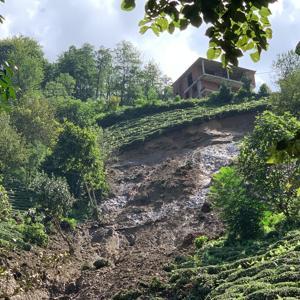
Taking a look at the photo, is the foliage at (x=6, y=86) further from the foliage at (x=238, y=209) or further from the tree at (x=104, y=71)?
the tree at (x=104, y=71)

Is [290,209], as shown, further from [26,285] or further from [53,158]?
[53,158]

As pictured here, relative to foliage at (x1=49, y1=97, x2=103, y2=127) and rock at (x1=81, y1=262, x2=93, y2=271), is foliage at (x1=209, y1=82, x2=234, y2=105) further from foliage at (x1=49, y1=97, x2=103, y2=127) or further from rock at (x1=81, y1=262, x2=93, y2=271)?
rock at (x1=81, y1=262, x2=93, y2=271)

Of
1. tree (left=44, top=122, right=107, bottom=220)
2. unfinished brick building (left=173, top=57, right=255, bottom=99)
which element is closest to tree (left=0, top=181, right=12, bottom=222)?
tree (left=44, top=122, right=107, bottom=220)

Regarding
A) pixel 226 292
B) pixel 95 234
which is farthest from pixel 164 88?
pixel 226 292

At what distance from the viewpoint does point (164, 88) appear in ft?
196

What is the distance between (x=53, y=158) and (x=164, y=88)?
102 feet

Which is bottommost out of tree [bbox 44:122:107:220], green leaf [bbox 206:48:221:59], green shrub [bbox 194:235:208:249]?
green shrub [bbox 194:235:208:249]

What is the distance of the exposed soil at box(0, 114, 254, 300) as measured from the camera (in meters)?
18.2

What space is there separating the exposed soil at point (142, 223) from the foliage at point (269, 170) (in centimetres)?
275

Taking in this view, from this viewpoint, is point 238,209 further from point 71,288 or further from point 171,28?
point 171,28

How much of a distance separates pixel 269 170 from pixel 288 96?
593 inches

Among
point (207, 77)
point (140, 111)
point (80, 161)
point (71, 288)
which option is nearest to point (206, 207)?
point (80, 161)

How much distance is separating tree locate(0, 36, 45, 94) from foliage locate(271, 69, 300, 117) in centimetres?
2151

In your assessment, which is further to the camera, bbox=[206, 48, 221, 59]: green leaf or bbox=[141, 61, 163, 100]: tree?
bbox=[141, 61, 163, 100]: tree
